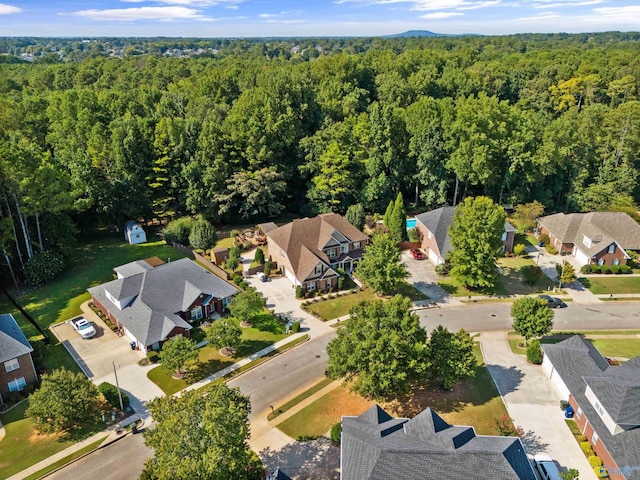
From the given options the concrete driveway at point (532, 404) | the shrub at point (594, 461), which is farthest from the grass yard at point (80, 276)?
the shrub at point (594, 461)

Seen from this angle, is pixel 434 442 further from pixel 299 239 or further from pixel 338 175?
pixel 338 175

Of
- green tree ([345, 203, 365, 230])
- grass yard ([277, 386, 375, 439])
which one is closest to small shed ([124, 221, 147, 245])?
green tree ([345, 203, 365, 230])

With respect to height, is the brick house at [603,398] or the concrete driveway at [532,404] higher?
the brick house at [603,398]

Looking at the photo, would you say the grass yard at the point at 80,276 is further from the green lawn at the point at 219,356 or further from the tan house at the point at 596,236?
the tan house at the point at 596,236

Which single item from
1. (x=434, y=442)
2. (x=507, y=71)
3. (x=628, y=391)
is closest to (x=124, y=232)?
(x=434, y=442)

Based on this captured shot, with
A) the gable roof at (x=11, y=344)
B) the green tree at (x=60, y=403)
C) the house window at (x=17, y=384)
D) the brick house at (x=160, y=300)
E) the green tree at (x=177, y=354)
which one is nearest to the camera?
the green tree at (x=60, y=403)

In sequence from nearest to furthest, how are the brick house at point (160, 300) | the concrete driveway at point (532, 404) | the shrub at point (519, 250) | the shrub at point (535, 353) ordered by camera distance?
1. the concrete driveway at point (532, 404)
2. the shrub at point (535, 353)
3. the brick house at point (160, 300)
4. the shrub at point (519, 250)
